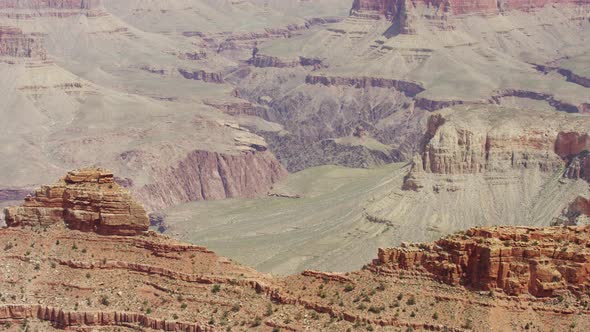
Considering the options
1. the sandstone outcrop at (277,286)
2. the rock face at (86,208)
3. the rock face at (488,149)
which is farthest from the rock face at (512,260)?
the rock face at (488,149)

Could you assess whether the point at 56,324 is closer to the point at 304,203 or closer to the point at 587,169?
the point at 587,169

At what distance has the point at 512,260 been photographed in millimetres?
57844

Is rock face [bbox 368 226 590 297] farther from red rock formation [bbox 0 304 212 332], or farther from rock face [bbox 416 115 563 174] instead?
rock face [bbox 416 115 563 174]

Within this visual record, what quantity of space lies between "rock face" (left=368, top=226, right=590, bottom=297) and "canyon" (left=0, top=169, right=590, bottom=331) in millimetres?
43

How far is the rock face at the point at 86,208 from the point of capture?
66.2 meters

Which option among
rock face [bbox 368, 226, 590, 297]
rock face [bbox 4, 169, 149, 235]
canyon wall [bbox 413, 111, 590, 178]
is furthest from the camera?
canyon wall [bbox 413, 111, 590, 178]

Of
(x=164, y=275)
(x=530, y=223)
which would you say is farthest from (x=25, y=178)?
(x=164, y=275)

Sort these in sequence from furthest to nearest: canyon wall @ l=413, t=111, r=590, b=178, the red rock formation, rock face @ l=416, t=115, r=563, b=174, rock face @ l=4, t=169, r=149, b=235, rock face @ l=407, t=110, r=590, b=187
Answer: rock face @ l=416, t=115, r=563, b=174
canyon wall @ l=413, t=111, r=590, b=178
rock face @ l=407, t=110, r=590, b=187
rock face @ l=4, t=169, r=149, b=235
the red rock formation

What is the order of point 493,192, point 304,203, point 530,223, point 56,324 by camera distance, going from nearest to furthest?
point 56,324 → point 530,223 → point 493,192 → point 304,203

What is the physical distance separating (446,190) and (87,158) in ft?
232

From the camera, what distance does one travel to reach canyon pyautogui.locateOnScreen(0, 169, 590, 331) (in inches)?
2265

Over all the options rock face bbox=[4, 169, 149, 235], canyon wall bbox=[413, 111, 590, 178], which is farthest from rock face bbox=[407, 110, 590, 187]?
rock face bbox=[4, 169, 149, 235]

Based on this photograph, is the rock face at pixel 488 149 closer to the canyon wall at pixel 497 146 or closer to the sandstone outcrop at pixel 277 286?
the canyon wall at pixel 497 146

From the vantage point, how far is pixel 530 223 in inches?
5167
